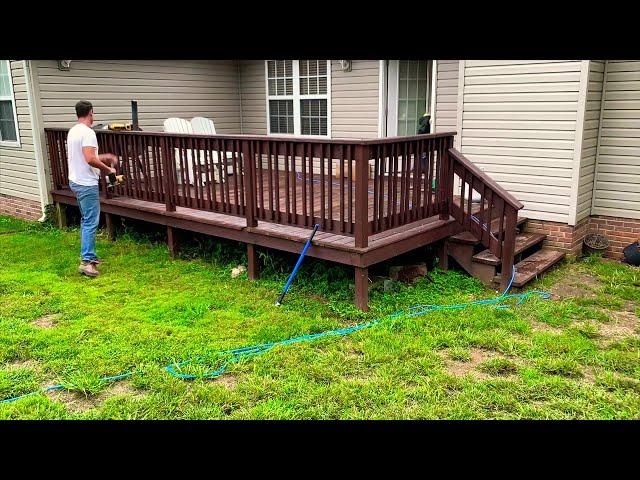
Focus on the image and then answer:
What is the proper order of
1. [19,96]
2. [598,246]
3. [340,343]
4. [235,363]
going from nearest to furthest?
[235,363]
[340,343]
[598,246]
[19,96]

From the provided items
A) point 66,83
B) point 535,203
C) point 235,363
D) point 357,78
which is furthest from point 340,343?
point 66,83

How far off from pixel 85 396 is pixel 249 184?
273 cm

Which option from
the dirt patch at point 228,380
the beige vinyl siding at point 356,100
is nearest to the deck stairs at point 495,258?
the dirt patch at point 228,380

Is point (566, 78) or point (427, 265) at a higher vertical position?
point (566, 78)

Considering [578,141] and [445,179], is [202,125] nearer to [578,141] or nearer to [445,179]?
[445,179]

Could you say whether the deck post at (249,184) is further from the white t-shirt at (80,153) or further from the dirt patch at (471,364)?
the dirt patch at (471,364)

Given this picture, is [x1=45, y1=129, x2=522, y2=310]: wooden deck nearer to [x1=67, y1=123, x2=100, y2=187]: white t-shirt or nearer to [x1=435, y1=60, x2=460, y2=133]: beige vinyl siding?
[x1=67, y1=123, x2=100, y2=187]: white t-shirt

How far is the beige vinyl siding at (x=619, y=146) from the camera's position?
601cm

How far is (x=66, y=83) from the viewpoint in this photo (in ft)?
26.3

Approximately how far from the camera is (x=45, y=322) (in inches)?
183

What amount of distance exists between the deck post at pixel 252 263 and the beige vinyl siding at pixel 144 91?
113 inches

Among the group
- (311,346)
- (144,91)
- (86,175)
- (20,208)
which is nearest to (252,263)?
(311,346)
